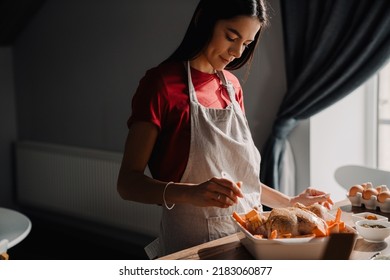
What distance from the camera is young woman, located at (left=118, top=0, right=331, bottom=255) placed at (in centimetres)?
162

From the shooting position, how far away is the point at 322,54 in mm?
2977

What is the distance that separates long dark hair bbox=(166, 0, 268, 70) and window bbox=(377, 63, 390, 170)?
1.59 m

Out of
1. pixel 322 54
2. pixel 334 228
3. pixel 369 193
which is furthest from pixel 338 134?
pixel 334 228

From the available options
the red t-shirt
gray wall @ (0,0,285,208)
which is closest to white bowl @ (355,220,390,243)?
the red t-shirt

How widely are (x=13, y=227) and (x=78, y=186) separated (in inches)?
77.9

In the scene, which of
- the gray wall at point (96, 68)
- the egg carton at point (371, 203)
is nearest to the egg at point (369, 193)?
the egg carton at point (371, 203)

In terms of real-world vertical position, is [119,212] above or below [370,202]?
below

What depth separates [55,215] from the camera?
4.65 m

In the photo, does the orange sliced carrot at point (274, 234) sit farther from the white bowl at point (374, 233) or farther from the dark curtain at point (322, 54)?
the dark curtain at point (322, 54)

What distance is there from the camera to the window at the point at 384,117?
10.3 ft

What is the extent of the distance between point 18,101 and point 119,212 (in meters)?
1.40

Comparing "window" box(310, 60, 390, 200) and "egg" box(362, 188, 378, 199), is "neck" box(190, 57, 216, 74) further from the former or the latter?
"window" box(310, 60, 390, 200)
